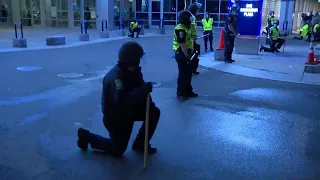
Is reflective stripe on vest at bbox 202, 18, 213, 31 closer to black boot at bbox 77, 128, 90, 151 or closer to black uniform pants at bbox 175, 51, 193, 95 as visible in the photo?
black uniform pants at bbox 175, 51, 193, 95

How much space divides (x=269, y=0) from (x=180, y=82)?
90.1 feet

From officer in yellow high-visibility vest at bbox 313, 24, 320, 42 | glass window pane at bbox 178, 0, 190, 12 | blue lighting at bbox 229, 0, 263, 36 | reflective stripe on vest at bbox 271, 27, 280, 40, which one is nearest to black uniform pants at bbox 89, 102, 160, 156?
blue lighting at bbox 229, 0, 263, 36

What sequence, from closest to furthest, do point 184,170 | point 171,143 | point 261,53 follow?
1. point 184,170
2. point 171,143
3. point 261,53

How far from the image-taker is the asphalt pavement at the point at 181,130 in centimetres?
462

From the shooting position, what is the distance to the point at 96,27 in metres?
32.9

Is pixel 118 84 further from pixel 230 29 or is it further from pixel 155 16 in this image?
pixel 155 16

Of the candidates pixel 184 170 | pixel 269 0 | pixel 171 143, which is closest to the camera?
pixel 184 170

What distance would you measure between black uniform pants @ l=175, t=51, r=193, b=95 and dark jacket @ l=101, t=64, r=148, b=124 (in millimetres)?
3343

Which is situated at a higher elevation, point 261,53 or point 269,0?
point 269,0

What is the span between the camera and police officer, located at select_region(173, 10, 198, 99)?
773 cm

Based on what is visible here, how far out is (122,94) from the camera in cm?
453

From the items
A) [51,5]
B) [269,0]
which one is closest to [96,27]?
[51,5]

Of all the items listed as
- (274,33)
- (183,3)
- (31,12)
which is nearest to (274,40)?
(274,33)

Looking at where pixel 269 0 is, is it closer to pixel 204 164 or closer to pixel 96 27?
pixel 96 27
